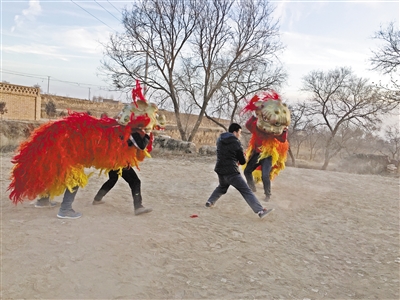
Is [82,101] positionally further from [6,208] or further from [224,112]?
[6,208]

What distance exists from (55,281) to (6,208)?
8.84 ft

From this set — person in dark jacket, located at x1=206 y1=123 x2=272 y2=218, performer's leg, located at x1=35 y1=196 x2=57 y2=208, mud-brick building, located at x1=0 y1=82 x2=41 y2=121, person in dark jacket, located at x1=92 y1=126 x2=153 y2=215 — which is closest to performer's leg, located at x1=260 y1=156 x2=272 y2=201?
person in dark jacket, located at x1=206 y1=123 x2=272 y2=218

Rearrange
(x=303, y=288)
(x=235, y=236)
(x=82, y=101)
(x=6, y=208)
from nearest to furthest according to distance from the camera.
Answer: (x=303, y=288), (x=235, y=236), (x=6, y=208), (x=82, y=101)

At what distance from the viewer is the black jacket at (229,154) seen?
546 cm

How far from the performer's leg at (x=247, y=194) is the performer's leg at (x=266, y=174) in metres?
1.29

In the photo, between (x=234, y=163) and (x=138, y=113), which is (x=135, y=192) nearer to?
(x=138, y=113)

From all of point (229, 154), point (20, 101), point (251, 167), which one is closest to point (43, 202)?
point (229, 154)

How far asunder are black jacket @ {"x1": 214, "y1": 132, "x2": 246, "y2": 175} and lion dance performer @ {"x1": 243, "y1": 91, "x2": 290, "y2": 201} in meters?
1.26

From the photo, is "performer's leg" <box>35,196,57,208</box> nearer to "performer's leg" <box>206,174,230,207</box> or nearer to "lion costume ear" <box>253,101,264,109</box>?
"performer's leg" <box>206,174,230,207</box>

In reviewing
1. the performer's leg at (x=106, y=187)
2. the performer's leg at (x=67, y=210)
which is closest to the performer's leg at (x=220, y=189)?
the performer's leg at (x=106, y=187)

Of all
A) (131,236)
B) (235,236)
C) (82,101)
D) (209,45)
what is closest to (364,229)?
(235,236)

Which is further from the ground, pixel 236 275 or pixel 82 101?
pixel 82 101

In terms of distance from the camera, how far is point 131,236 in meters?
4.27

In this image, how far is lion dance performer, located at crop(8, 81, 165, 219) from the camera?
4.65 metres
